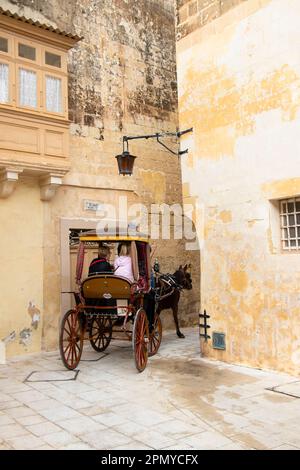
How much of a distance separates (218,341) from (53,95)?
6045 millimetres

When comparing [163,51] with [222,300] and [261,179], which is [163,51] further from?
[222,300]

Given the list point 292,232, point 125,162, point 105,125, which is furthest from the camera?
point 105,125

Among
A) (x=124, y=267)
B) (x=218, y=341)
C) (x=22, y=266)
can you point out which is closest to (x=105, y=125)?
(x=22, y=266)

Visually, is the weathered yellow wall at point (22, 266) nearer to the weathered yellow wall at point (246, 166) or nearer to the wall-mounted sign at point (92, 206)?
the wall-mounted sign at point (92, 206)

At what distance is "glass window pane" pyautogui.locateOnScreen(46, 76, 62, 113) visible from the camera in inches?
392

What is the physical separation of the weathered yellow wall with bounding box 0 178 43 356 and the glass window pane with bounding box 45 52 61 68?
8.23ft

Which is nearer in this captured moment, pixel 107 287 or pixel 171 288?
pixel 107 287

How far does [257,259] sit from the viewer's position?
7973 mm

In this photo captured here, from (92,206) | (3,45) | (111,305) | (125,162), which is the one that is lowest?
(111,305)

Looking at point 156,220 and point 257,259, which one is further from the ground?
point 156,220

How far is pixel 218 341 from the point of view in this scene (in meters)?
8.59

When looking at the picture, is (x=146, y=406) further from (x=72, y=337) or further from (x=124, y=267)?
(x=124, y=267)

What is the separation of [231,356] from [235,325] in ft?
1.86
